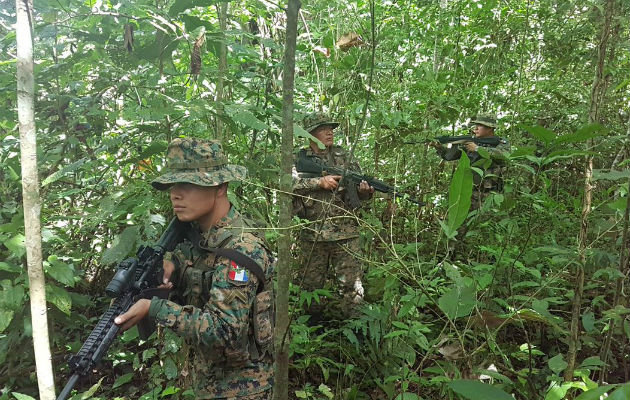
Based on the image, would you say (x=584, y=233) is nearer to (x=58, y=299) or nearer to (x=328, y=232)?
(x=58, y=299)

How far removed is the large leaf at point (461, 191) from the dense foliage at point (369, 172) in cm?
2

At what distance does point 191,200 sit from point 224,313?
608 millimetres

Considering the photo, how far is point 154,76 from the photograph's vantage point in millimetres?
2562

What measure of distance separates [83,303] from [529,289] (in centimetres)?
388

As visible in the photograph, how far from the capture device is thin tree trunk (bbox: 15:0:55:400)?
1.66m

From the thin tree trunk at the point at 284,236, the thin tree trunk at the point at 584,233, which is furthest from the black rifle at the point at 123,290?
the thin tree trunk at the point at 584,233

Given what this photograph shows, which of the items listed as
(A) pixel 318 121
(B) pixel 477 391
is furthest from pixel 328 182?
(B) pixel 477 391

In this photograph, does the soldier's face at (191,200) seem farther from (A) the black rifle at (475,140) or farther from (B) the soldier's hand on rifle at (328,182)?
(A) the black rifle at (475,140)

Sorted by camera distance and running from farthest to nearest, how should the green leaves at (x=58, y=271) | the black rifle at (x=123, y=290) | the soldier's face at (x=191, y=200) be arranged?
the green leaves at (x=58, y=271)
the soldier's face at (x=191, y=200)
the black rifle at (x=123, y=290)

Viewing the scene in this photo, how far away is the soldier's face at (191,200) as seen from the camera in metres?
2.02

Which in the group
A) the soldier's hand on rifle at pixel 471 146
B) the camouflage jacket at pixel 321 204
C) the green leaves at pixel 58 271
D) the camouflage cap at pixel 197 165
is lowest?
the camouflage jacket at pixel 321 204

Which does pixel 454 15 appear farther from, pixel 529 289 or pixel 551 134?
pixel 551 134

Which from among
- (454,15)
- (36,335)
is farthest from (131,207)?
(454,15)

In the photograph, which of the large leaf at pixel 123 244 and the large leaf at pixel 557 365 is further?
the large leaf at pixel 123 244
